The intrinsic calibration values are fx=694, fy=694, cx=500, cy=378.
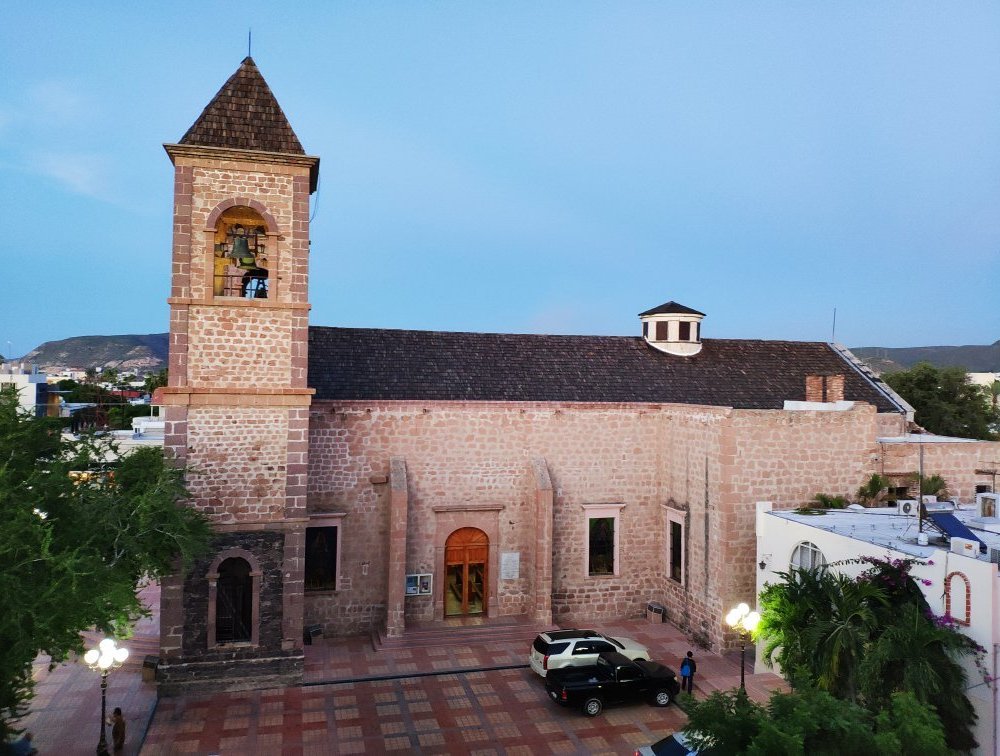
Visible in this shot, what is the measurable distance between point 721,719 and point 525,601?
12.8m

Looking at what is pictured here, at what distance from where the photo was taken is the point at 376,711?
15.9 meters

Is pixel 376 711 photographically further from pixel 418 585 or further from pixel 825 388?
pixel 825 388

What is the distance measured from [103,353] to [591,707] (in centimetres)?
16732

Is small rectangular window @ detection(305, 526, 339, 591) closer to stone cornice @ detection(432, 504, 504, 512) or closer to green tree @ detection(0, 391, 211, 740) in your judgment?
stone cornice @ detection(432, 504, 504, 512)

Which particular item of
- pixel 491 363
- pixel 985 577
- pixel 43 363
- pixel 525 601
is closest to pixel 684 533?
pixel 525 601

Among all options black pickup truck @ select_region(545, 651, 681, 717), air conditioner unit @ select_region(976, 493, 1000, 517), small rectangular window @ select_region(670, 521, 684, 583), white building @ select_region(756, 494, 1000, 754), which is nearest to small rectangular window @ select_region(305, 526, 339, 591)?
black pickup truck @ select_region(545, 651, 681, 717)

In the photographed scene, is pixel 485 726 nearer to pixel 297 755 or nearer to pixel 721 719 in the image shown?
pixel 297 755

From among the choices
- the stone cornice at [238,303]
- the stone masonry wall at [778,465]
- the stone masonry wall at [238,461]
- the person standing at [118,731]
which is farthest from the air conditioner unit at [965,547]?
the person standing at [118,731]

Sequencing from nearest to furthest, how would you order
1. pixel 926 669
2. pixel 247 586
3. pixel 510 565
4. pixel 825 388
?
pixel 926 669 → pixel 247 586 → pixel 510 565 → pixel 825 388

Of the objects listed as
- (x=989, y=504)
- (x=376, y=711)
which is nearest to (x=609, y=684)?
(x=376, y=711)

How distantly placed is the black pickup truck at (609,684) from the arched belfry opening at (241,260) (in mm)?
11982

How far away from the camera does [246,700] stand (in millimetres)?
16250

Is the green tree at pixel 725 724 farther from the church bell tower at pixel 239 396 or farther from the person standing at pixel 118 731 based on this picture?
the person standing at pixel 118 731

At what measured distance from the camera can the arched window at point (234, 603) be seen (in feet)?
55.2
